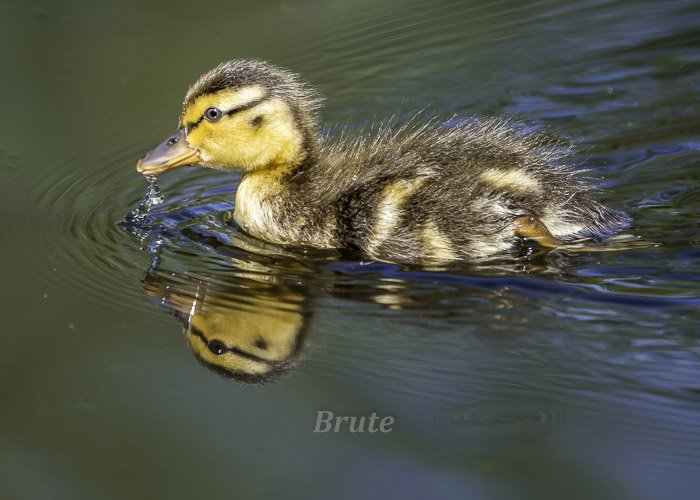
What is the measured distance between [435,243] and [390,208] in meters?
0.18

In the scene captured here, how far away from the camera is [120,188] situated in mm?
4520

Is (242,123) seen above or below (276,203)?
above

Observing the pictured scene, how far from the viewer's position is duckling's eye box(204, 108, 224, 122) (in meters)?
4.17

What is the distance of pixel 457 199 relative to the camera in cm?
383

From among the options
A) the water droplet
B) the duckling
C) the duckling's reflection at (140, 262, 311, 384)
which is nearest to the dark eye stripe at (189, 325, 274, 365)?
the duckling's reflection at (140, 262, 311, 384)

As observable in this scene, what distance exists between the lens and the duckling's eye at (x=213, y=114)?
4.17m

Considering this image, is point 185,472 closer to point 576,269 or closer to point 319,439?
point 319,439

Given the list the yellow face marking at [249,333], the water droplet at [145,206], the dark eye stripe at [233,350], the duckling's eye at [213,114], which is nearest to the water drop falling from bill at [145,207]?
the water droplet at [145,206]

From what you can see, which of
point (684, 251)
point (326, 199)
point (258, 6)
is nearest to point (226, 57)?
point (258, 6)

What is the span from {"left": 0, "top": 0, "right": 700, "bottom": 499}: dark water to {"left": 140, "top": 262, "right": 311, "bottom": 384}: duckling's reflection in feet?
0.06

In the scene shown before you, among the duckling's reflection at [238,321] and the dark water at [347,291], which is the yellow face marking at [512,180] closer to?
the dark water at [347,291]

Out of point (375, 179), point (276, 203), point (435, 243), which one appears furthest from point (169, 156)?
point (435, 243)

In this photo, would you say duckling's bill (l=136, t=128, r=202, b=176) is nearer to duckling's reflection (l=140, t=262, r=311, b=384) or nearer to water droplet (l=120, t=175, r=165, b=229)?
water droplet (l=120, t=175, r=165, b=229)

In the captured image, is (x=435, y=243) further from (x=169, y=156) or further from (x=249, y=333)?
(x=169, y=156)
